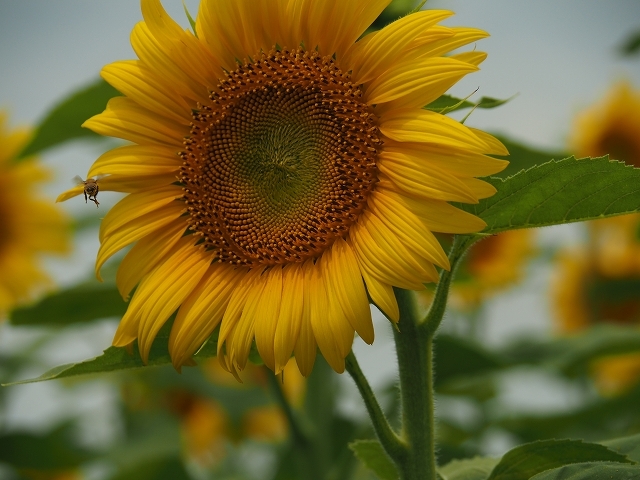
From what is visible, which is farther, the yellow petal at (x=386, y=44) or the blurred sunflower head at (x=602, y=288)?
the blurred sunflower head at (x=602, y=288)

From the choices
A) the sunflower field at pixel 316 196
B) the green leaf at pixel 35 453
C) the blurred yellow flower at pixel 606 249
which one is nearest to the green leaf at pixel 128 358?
the sunflower field at pixel 316 196

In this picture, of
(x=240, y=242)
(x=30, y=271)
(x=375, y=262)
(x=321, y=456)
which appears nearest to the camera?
(x=375, y=262)

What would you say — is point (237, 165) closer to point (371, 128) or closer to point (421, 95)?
point (371, 128)

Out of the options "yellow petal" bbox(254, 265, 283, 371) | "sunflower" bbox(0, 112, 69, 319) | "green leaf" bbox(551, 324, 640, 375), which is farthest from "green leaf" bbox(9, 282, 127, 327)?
"sunflower" bbox(0, 112, 69, 319)

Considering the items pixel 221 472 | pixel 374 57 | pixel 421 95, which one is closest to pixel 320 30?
pixel 374 57

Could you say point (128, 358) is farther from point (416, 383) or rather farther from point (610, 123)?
point (610, 123)

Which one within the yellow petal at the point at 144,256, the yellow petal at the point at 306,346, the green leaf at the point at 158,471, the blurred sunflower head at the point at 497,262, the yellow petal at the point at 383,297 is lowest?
the green leaf at the point at 158,471

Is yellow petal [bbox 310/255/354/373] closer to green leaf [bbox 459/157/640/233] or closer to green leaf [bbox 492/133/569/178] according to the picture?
green leaf [bbox 459/157/640/233]

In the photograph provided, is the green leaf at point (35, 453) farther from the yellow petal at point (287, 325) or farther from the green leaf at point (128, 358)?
the yellow petal at point (287, 325)
